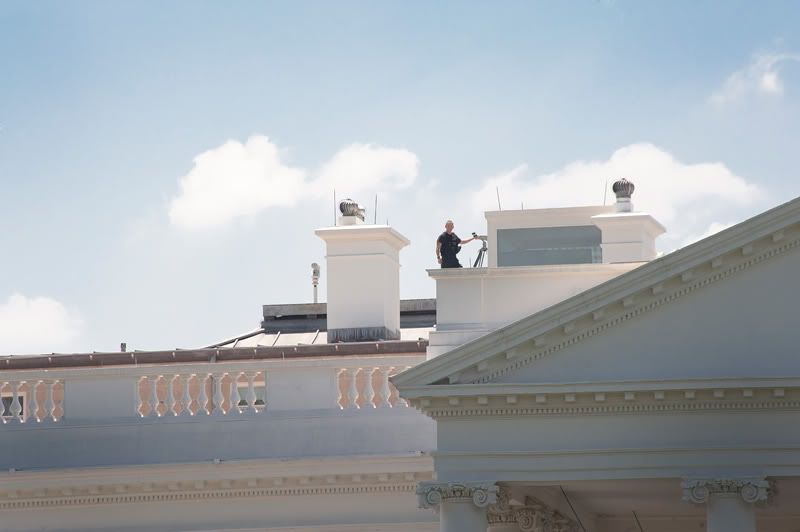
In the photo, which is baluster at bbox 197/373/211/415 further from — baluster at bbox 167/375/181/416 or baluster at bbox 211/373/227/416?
baluster at bbox 167/375/181/416

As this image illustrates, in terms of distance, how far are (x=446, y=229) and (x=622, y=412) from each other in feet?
24.6

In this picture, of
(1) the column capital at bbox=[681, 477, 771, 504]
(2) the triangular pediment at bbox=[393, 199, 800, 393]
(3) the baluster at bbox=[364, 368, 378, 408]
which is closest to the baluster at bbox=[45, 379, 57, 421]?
(3) the baluster at bbox=[364, 368, 378, 408]

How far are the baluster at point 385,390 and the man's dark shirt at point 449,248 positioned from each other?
236 centimetres

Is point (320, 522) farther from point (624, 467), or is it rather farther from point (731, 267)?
point (731, 267)

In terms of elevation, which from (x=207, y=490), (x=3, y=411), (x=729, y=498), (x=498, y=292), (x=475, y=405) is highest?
(x=498, y=292)

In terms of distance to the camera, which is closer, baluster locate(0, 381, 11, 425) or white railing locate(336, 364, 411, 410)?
white railing locate(336, 364, 411, 410)

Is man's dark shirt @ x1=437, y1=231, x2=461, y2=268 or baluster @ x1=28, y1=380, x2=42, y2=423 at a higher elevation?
man's dark shirt @ x1=437, y1=231, x2=461, y2=268

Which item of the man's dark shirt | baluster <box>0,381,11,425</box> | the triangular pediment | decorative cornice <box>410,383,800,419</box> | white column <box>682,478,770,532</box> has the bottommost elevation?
white column <box>682,478,770,532</box>

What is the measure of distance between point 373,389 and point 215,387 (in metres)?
2.90

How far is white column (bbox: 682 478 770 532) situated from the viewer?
31.2 metres

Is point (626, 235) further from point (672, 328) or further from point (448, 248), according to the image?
point (672, 328)

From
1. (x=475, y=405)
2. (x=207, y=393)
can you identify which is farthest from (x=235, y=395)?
(x=475, y=405)

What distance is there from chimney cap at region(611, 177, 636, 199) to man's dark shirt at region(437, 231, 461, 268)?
4.91 m

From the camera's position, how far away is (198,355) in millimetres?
39219
